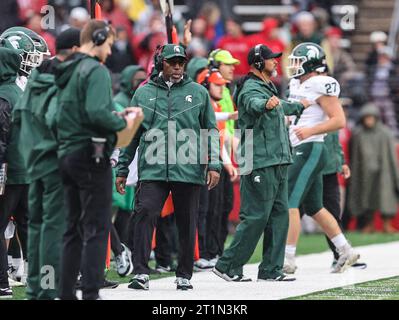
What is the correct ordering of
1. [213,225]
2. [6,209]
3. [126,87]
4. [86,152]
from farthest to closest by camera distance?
[126,87] → [213,225] → [6,209] → [86,152]

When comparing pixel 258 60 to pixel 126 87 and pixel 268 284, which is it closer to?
pixel 268 284

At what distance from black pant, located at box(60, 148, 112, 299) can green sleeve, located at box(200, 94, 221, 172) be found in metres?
2.22

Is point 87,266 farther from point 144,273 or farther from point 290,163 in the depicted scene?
point 290,163

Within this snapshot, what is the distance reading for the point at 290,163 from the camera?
1256cm

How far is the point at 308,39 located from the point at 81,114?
11448mm

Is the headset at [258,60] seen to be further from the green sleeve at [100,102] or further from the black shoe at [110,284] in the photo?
the green sleeve at [100,102]

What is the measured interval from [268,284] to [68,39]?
3.23 meters

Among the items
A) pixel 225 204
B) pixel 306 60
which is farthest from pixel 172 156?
pixel 225 204

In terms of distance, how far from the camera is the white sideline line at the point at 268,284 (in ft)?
36.6

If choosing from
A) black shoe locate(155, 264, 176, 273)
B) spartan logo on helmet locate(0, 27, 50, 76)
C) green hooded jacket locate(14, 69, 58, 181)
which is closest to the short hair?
green hooded jacket locate(14, 69, 58, 181)

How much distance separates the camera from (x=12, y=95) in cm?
1155

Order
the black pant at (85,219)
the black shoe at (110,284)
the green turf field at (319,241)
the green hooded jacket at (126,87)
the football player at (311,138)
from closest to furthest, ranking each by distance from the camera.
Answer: the black pant at (85,219) → the black shoe at (110,284) → the football player at (311,138) → the green hooded jacket at (126,87) → the green turf field at (319,241)

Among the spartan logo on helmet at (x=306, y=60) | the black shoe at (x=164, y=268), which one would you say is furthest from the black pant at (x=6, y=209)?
the spartan logo on helmet at (x=306, y=60)

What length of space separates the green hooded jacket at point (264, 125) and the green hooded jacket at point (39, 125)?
2728 mm
